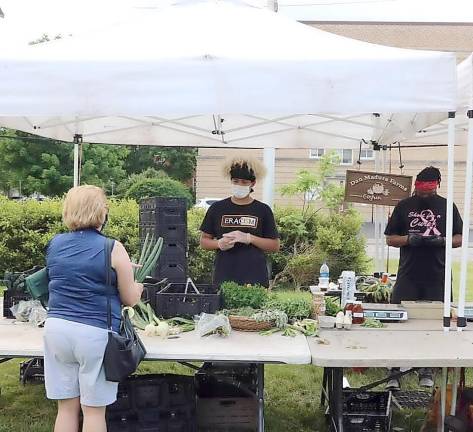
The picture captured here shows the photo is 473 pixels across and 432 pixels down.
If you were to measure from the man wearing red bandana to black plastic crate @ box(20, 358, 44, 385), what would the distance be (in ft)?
9.33

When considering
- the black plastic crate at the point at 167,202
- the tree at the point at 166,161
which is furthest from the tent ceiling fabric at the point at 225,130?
the tree at the point at 166,161

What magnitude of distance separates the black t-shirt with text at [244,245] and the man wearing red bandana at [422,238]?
1.03 metres

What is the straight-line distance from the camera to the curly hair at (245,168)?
4.43 m

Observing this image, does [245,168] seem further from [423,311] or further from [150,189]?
[150,189]

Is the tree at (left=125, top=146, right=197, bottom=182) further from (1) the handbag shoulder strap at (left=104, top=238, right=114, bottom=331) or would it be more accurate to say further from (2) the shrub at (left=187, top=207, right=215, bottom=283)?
(1) the handbag shoulder strap at (left=104, top=238, right=114, bottom=331)

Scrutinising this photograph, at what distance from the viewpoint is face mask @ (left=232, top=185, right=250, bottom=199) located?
175 inches

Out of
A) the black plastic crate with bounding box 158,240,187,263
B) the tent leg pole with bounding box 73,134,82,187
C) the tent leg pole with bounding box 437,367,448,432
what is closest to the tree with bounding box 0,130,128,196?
the tent leg pole with bounding box 73,134,82,187

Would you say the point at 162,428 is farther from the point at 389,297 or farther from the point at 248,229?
the point at 389,297

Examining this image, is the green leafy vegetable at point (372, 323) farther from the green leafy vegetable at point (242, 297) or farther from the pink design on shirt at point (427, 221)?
the pink design on shirt at point (427, 221)

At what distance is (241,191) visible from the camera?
444 centimetres

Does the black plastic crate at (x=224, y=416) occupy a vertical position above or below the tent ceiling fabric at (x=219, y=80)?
below

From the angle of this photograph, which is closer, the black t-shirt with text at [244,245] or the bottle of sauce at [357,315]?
the bottle of sauce at [357,315]

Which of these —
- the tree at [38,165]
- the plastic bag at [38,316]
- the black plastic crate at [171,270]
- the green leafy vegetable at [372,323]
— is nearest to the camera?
the plastic bag at [38,316]

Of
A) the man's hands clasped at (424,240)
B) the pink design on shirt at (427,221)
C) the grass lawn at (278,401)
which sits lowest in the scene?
the grass lawn at (278,401)
